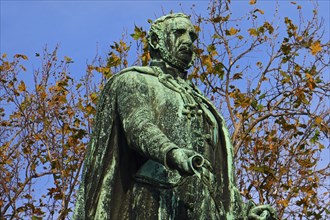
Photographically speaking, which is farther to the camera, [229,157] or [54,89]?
[54,89]

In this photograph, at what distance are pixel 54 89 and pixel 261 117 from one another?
4620 millimetres

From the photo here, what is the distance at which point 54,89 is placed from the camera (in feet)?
60.1

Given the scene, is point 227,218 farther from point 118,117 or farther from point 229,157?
point 118,117

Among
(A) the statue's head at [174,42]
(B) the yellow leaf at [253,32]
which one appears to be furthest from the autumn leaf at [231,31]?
(A) the statue's head at [174,42]

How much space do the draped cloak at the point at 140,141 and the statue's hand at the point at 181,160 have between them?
253 mm

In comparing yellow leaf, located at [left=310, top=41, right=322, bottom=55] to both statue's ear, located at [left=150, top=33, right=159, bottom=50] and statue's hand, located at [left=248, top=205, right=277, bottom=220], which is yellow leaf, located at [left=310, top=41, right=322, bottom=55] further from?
statue's hand, located at [left=248, top=205, right=277, bottom=220]

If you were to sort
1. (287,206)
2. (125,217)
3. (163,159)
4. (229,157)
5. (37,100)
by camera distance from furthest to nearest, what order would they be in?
(37,100) < (287,206) < (229,157) < (125,217) < (163,159)

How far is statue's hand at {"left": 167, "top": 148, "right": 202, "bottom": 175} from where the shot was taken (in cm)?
507

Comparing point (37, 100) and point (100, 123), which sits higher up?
point (37, 100)

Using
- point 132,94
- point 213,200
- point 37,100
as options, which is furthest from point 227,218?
point 37,100

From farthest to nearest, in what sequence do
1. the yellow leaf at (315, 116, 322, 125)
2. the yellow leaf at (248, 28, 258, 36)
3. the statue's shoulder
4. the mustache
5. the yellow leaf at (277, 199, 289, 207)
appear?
the yellow leaf at (248, 28, 258, 36), the yellow leaf at (315, 116, 322, 125), the yellow leaf at (277, 199, 289, 207), the mustache, the statue's shoulder

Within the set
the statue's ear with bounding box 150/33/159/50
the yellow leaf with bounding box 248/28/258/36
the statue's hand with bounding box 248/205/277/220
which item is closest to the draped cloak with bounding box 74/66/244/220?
the statue's hand with bounding box 248/205/277/220

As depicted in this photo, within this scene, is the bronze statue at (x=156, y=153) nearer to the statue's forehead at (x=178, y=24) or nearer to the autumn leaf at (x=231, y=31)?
the statue's forehead at (x=178, y=24)

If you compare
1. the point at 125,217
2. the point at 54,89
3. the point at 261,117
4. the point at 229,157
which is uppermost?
the point at 54,89
